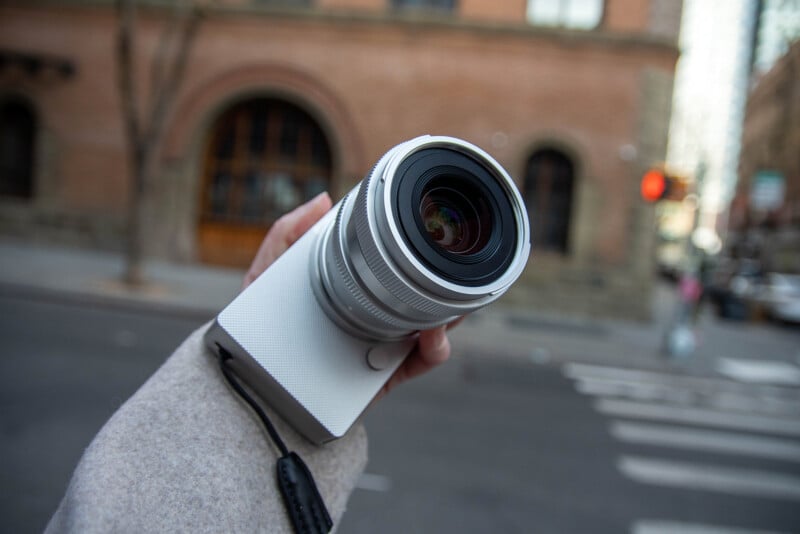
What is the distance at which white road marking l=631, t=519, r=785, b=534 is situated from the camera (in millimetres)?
4041

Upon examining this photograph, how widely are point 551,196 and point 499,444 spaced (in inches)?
368

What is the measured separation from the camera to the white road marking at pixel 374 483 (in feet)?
13.8

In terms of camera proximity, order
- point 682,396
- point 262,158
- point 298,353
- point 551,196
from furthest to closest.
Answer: point 262,158, point 551,196, point 682,396, point 298,353

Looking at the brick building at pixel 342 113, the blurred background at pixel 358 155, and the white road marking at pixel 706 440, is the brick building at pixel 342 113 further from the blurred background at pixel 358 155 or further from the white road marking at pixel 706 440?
the white road marking at pixel 706 440

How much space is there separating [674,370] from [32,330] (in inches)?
369

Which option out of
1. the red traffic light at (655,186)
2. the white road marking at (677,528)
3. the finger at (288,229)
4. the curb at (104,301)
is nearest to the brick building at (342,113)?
the red traffic light at (655,186)

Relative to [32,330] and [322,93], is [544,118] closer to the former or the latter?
[322,93]

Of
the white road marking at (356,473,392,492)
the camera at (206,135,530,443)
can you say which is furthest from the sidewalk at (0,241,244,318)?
the camera at (206,135,530,443)

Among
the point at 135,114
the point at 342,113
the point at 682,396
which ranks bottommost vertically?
the point at 682,396

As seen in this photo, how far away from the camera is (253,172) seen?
14766mm

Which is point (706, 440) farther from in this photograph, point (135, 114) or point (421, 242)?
point (135, 114)

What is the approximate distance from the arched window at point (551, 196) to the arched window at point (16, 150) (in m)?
12.3

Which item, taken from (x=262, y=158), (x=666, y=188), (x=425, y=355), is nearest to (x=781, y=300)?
(x=666, y=188)

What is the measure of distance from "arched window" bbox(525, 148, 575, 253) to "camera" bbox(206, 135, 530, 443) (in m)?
13.1
